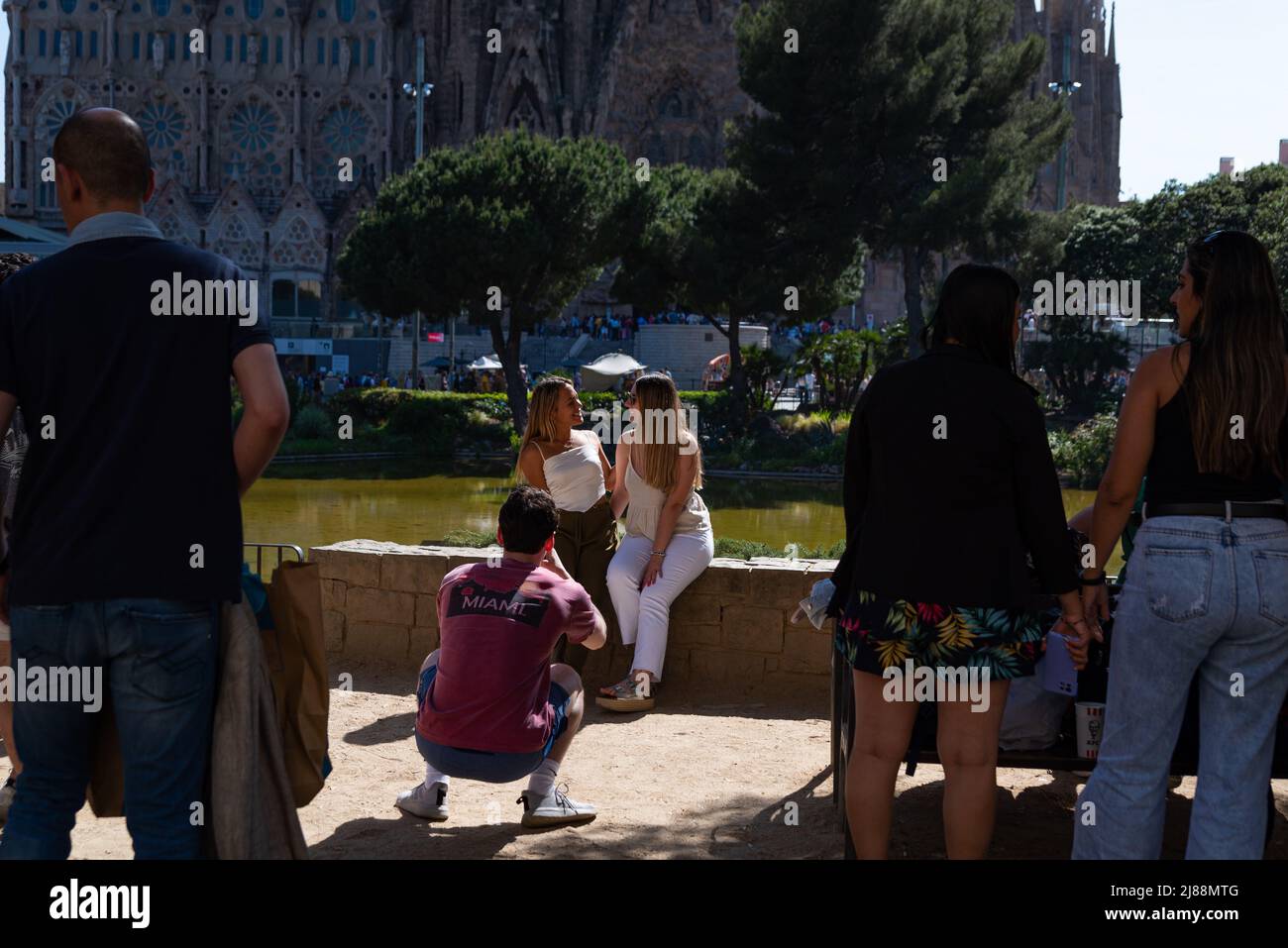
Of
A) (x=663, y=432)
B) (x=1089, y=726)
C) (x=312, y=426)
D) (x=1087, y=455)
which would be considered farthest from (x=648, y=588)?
(x=312, y=426)

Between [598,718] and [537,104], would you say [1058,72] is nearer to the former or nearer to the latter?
[537,104]

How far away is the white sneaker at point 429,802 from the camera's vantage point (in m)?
4.68

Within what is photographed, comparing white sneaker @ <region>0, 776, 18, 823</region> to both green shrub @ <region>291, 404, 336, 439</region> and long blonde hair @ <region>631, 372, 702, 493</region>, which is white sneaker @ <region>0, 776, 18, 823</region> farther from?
green shrub @ <region>291, 404, 336, 439</region>

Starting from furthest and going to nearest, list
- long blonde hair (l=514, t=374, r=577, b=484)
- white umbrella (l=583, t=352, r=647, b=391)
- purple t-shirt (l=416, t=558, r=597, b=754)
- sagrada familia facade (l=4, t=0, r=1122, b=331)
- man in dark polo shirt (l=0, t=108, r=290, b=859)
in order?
1. sagrada familia facade (l=4, t=0, r=1122, b=331)
2. white umbrella (l=583, t=352, r=647, b=391)
3. long blonde hair (l=514, t=374, r=577, b=484)
4. purple t-shirt (l=416, t=558, r=597, b=754)
5. man in dark polo shirt (l=0, t=108, r=290, b=859)

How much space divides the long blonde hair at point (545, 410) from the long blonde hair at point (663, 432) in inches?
13.5

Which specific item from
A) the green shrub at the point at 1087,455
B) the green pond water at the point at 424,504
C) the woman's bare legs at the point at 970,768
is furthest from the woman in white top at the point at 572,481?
the green shrub at the point at 1087,455

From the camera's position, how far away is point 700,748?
226 inches

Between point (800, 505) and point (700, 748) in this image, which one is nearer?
point (700, 748)

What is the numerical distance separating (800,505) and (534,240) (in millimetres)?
13139

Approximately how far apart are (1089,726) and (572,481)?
2.94 m

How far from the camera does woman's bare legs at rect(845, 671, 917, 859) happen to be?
3574 mm

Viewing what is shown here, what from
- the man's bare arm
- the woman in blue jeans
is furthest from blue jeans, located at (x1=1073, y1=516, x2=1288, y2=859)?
the man's bare arm

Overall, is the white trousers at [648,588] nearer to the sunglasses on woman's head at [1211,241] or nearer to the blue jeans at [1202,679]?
the blue jeans at [1202,679]
